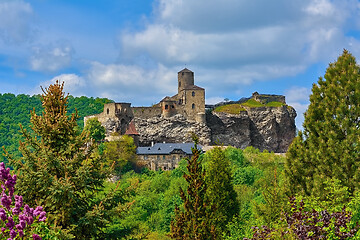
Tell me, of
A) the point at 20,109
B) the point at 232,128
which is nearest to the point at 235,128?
the point at 232,128

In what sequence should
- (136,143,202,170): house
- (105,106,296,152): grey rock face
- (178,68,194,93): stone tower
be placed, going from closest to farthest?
(136,143,202,170): house
(105,106,296,152): grey rock face
(178,68,194,93): stone tower

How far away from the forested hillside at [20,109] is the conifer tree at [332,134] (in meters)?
124

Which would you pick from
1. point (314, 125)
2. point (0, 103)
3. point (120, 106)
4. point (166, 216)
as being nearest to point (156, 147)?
point (120, 106)

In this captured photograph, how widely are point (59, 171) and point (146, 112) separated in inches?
2689

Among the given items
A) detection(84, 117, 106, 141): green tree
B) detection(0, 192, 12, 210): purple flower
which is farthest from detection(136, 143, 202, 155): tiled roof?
detection(0, 192, 12, 210): purple flower

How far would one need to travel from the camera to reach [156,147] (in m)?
79.2

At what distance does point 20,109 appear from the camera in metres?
160

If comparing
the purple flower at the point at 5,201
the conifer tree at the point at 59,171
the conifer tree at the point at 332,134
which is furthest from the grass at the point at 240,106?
the purple flower at the point at 5,201

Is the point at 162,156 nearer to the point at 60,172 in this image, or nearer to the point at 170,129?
the point at 170,129

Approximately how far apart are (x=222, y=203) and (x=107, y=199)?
12882 mm

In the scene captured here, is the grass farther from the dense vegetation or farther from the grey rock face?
the dense vegetation

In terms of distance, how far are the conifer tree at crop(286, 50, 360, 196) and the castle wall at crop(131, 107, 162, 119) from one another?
65272 mm

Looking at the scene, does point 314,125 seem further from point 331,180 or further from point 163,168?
point 163,168

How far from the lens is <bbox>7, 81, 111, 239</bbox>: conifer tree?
13.7 metres
